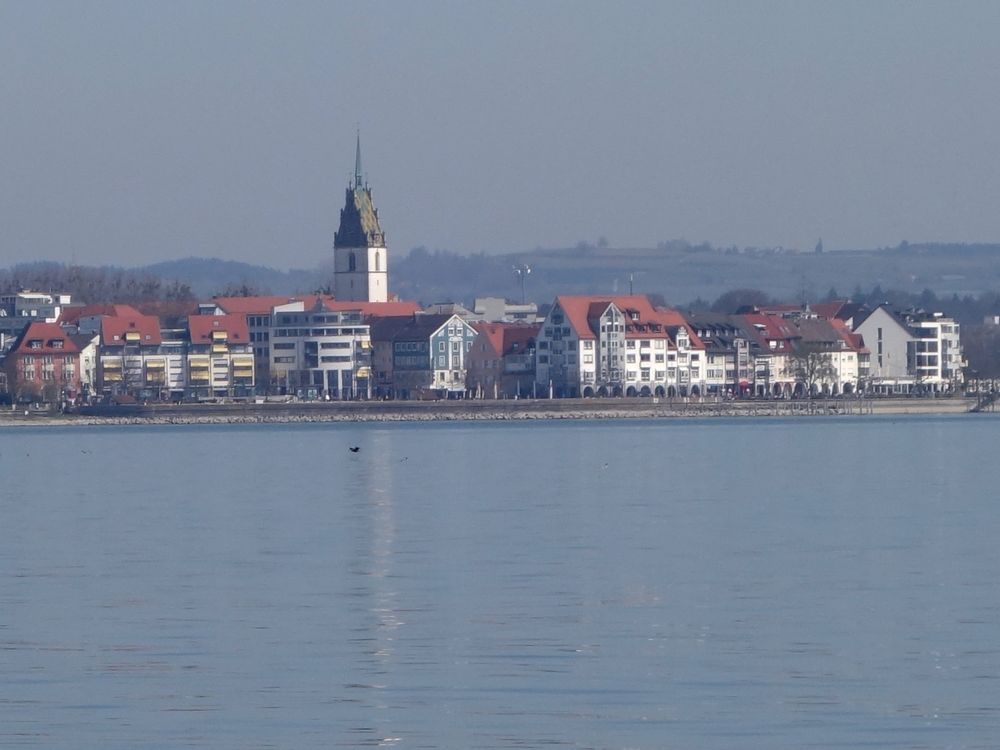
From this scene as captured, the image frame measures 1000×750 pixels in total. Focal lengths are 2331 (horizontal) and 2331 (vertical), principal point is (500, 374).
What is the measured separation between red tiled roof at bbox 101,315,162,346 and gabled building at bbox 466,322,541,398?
54.5 ft

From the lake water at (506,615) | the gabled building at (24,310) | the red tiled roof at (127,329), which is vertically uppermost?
the gabled building at (24,310)

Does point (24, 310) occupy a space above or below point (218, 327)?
above

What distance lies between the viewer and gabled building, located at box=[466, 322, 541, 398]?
388 feet

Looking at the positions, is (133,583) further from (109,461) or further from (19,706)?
(109,461)

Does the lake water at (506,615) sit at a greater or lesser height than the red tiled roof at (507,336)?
lesser

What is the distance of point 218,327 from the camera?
12294cm

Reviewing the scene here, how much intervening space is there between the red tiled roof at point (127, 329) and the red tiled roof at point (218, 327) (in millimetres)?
1881

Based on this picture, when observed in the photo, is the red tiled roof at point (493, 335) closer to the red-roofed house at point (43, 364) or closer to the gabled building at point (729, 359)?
the gabled building at point (729, 359)

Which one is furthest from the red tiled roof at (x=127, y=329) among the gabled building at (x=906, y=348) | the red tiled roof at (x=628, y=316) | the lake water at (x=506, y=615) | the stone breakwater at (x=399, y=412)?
the lake water at (x=506, y=615)

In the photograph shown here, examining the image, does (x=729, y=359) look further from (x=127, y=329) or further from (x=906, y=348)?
(x=127, y=329)

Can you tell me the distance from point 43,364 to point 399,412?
20288 mm

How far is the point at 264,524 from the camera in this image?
3262cm

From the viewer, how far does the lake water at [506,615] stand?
49.4 feet

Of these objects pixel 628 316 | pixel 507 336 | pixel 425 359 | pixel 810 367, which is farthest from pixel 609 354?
pixel 810 367
